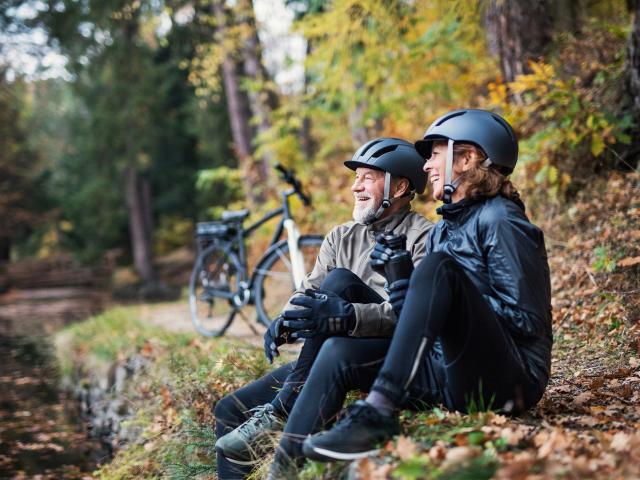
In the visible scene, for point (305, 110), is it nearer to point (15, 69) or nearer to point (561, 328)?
point (561, 328)

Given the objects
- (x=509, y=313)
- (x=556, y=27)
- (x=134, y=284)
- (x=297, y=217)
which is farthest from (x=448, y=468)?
(x=134, y=284)

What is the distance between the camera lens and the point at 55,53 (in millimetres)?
17172

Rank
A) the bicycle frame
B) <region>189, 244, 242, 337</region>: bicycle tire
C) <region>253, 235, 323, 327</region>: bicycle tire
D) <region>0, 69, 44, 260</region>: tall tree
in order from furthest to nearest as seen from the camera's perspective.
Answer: <region>0, 69, 44, 260</region>: tall tree → <region>189, 244, 242, 337</region>: bicycle tire → the bicycle frame → <region>253, 235, 323, 327</region>: bicycle tire

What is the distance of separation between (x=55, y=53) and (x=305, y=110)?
30.4 feet

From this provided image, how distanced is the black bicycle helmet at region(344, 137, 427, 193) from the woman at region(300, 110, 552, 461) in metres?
0.44

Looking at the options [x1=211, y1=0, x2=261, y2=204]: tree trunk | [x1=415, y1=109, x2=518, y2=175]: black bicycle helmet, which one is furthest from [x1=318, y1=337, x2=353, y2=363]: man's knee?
[x1=211, y1=0, x2=261, y2=204]: tree trunk

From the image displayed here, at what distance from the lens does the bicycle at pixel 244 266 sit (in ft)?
21.4

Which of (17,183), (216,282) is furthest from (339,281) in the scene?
(17,183)

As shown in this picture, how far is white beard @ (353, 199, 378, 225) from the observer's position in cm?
357

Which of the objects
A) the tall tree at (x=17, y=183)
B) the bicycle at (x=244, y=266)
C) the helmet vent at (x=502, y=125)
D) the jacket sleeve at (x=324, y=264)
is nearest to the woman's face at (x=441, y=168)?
the helmet vent at (x=502, y=125)

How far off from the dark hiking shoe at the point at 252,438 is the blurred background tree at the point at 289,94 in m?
3.92

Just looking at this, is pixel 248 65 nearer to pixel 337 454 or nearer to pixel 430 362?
pixel 430 362

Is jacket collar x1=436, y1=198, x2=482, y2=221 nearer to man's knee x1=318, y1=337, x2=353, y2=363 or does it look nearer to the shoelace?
man's knee x1=318, y1=337, x2=353, y2=363

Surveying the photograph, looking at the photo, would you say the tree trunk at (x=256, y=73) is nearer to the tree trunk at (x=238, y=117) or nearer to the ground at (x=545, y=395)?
the tree trunk at (x=238, y=117)
